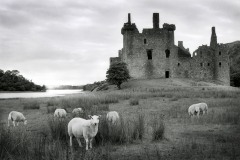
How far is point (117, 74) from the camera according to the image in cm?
4188

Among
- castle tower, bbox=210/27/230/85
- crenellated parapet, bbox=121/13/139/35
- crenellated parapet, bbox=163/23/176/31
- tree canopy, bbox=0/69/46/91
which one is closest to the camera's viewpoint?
crenellated parapet, bbox=121/13/139/35

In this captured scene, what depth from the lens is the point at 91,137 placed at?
284 inches

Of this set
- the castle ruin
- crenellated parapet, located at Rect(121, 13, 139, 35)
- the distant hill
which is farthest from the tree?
the distant hill

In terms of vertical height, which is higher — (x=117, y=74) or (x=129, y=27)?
(x=129, y=27)

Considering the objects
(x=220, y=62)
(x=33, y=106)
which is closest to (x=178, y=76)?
(x=220, y=62)

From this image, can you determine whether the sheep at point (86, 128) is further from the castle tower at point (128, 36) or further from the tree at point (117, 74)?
the castle tower at point (128, 36)

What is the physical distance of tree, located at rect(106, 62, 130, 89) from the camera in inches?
1650

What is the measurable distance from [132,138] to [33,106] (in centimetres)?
1308

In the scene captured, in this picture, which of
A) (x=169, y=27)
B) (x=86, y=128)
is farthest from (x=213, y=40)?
(x=86, y=128)

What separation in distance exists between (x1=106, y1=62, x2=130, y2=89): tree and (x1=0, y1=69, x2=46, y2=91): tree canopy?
3299cm

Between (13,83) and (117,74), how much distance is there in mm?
35850

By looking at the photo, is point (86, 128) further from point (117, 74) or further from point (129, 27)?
point (129, 27)

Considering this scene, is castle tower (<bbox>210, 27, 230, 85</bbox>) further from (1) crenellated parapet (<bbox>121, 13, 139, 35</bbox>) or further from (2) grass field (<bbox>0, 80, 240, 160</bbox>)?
(2) grass field (<bbox>0, 80, 240, 160</bbox>)

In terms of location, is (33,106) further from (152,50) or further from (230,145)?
(152,50)
